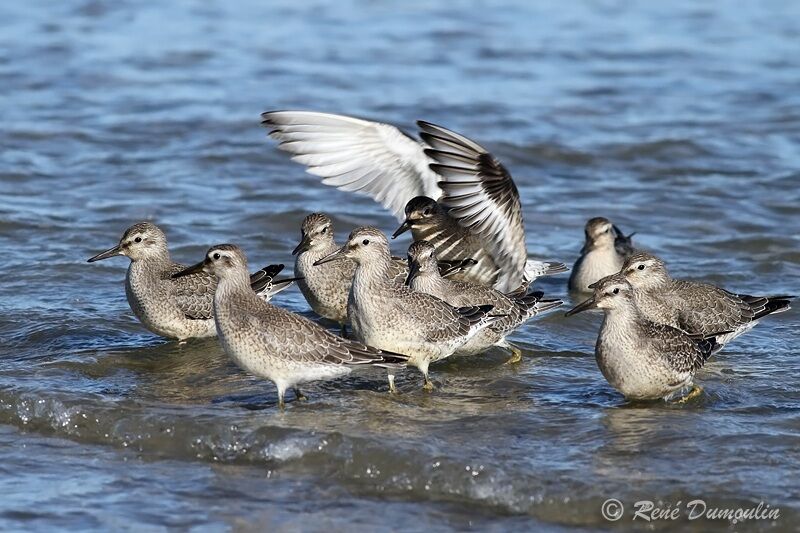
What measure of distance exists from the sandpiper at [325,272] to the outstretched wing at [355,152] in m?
0.47

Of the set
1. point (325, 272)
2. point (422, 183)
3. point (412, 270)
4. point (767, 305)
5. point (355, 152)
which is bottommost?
point (767, 305)

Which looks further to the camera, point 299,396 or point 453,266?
point 453,266

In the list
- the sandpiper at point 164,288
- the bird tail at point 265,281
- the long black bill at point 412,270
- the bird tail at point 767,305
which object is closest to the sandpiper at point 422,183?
the long black bill at point 412,270

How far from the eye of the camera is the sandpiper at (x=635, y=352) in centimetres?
852

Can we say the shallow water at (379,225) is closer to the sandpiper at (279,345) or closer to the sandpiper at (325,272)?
the sandpiper at (279,345)

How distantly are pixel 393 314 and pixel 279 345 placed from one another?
0.99 metres

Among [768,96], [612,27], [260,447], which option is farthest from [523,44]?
[260,447]

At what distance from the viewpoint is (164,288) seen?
1016 cm

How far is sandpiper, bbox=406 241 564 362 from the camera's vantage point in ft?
31.9

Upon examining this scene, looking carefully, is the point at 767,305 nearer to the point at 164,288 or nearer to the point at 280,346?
the point at 280,346

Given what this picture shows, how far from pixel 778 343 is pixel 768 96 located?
1041 cm

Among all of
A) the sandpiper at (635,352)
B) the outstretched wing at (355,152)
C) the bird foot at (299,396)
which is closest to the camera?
the sandpiper at (635,352)

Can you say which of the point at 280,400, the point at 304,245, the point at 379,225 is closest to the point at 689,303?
the point at 304,245

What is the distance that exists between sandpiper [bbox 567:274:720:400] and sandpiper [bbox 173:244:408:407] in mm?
1404
